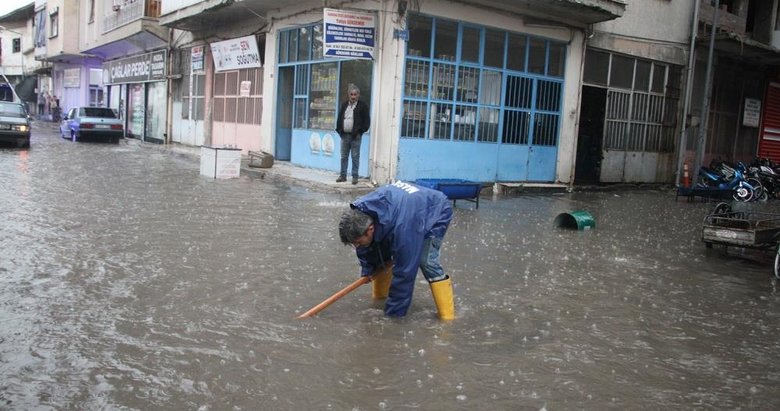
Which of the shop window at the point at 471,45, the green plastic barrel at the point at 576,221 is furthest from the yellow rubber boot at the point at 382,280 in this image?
the shop window at the point at 471,45

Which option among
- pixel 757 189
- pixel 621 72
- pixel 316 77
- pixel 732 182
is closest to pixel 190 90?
pixel 316 77

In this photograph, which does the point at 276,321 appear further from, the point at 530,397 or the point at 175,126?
the point at 175,126

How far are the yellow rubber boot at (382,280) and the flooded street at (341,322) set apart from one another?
0.65 ft

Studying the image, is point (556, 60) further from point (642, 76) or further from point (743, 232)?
point (743, 232)

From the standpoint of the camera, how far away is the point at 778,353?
178 inches

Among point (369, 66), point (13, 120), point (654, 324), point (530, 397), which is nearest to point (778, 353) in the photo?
point (654, 324)

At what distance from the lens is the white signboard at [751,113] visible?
69.2 feet

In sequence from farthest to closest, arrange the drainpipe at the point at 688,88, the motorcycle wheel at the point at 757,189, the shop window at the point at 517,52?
the drainpipe at the point at 688,88 < the motorcycle wheel at the point at 757,189 < the shop window at the point at 517,52

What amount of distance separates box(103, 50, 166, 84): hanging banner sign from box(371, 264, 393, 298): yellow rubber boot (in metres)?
21.5

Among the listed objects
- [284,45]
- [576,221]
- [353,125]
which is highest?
[284,45]

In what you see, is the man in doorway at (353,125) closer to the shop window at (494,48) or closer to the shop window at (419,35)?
the shop window at (419,35)

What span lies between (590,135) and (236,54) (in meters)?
10.2

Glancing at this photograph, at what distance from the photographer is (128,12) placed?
25531mm

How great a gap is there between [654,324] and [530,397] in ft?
6.43
